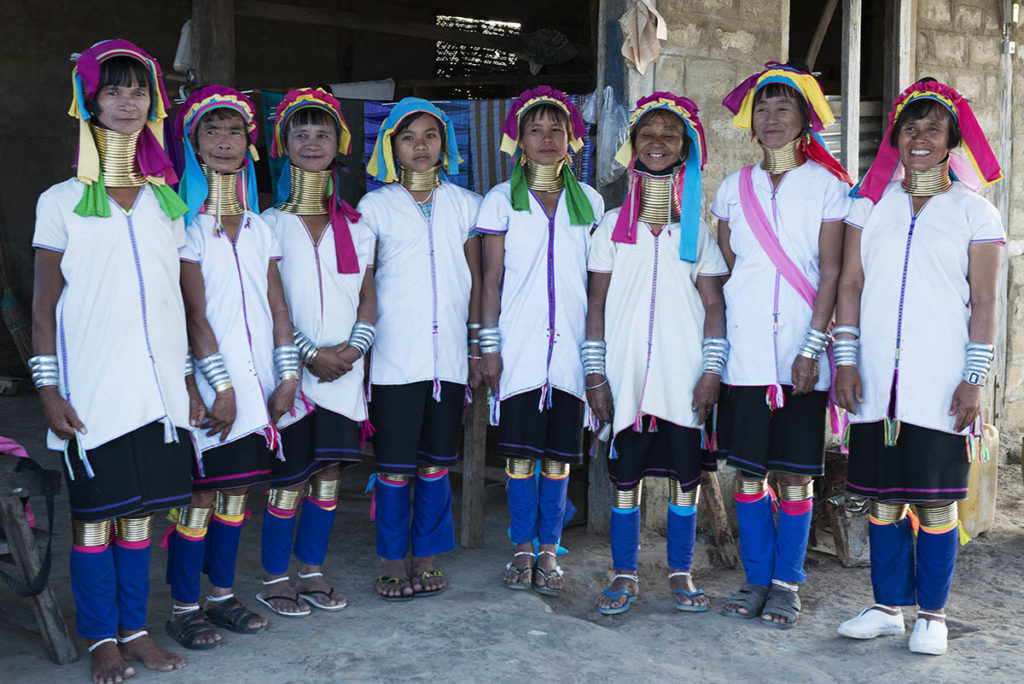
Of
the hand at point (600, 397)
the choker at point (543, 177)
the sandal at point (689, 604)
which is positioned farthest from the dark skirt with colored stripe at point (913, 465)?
the choker at point (543, 177)

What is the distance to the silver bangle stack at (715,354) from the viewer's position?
4.20 m

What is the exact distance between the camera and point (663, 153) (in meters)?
4.27

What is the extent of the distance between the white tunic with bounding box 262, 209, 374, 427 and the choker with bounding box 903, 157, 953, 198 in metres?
Result: 2.19

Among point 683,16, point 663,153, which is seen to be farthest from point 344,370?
Answer: point 683,16

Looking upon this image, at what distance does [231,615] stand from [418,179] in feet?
6.30

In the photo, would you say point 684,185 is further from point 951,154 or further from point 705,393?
point 951,154

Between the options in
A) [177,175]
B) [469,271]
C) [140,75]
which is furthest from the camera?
[469,271]

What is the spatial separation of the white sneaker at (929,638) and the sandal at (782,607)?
0.47 metres

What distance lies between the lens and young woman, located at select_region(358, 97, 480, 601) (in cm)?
438

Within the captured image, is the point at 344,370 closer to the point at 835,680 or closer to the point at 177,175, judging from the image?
the point at 177,175

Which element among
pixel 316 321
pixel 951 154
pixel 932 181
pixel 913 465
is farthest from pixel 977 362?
pixel 316 321

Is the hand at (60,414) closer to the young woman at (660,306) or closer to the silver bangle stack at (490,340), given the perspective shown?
the silver bangle stack at (490,340)

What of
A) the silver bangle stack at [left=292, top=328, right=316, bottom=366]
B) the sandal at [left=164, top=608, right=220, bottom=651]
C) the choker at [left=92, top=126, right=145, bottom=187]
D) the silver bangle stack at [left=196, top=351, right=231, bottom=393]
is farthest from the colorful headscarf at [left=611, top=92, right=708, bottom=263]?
the sandal at [left=164, top=608, right=220, bottom=651]

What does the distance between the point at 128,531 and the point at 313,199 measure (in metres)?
1.48
